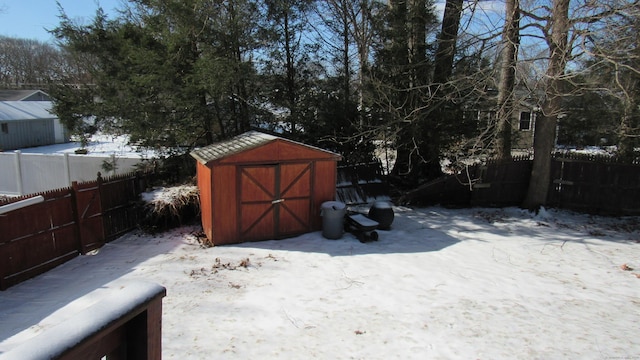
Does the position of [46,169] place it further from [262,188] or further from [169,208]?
[262,188]

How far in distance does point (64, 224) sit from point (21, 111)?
2526 cm

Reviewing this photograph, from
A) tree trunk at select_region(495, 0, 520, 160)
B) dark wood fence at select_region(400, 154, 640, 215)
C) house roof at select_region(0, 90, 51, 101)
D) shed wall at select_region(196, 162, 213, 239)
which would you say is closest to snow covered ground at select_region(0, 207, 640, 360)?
shed wall at select_region(196, 162, 213, 239)

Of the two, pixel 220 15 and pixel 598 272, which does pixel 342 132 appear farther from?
pixel 598 272

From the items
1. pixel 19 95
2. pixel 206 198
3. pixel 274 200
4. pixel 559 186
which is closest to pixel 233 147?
pixel 206 198

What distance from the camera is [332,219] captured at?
9461 mm

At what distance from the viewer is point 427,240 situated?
9.66 m

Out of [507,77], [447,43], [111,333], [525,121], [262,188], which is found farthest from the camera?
[525,121]

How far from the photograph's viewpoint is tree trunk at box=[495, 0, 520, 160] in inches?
413

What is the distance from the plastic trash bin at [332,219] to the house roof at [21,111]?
24.0 metres

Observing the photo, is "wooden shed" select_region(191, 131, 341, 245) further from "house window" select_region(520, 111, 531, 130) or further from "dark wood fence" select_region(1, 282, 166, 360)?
"house window" select_region(520, 111, 531, 130)

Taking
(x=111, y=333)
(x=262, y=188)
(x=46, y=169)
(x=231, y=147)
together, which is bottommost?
(x=46, y=169)

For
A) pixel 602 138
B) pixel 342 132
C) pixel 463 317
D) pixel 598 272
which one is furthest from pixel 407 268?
pixel 602 138

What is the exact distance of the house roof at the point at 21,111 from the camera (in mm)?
26266

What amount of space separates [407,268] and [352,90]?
8175mm
